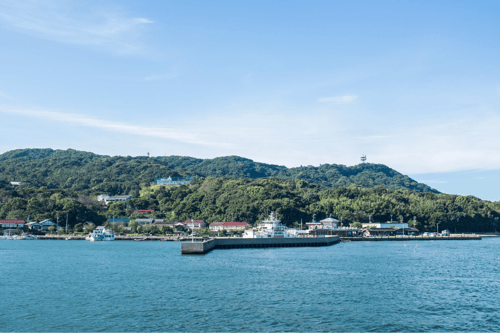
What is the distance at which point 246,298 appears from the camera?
31.6 meters

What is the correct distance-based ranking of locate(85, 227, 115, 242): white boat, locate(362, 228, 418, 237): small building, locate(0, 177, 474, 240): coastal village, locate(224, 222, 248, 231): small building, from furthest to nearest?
locate(362, 228, 418, 237): small building, locate(224, 222, 248, 231): small building, locate(0, 177, 474, 240): coastal village, locate(85, 227, 115, 242): white boat

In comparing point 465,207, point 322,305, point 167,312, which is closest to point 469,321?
point 322,305

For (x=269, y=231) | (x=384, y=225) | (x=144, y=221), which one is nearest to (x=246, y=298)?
(x=269, y=231)

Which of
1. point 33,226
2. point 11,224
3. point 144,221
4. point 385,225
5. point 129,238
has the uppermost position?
point 144,221

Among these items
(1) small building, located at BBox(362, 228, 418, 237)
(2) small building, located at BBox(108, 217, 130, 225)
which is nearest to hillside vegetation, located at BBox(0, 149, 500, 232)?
(2) small building, located at BBox(108, 217, 130, 225)

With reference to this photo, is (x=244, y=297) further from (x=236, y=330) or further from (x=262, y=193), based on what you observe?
(x=262, y=193)

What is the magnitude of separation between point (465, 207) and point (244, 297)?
166 m

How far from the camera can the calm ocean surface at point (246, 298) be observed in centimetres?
2442

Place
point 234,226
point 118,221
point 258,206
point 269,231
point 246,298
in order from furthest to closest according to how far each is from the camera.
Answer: point 118,221, point 258,206, point 234,226, point 269,231, point 246,298

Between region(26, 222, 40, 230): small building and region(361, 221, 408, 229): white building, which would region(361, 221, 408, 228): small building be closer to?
region(361, 221, 408, 229): white building

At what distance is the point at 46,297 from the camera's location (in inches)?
1244

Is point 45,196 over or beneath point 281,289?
over

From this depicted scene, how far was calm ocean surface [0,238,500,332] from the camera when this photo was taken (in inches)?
961

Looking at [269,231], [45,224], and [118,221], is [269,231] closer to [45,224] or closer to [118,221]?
[118,221]
